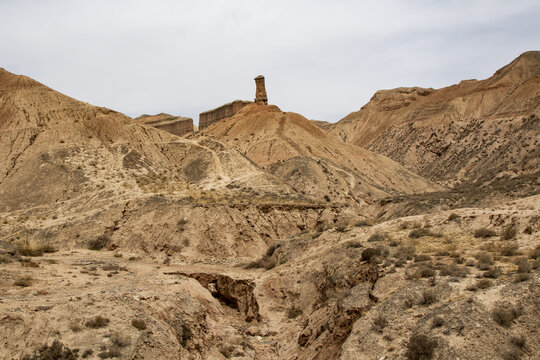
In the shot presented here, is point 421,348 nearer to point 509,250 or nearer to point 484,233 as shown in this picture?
point 509,250

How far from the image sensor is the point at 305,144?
62.7 m

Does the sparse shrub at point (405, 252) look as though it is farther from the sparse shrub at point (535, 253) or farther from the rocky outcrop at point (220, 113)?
the rocky outcrop at point (220, 113)

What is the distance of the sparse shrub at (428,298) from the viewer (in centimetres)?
1341

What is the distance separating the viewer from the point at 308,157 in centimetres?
5541

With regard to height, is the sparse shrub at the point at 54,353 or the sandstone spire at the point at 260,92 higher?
the sandstone spire at the point at 260,92

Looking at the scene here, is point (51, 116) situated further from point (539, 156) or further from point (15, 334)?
point (539, 156)

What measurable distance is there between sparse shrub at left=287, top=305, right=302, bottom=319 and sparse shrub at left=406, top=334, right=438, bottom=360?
765 cm

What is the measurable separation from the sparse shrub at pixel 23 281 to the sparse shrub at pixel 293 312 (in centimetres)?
888

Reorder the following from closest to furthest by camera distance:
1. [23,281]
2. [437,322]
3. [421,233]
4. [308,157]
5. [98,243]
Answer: [437,322]
[23,281]
[421,233]
[98,243]
[308,157]

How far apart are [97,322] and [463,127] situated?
76501mm

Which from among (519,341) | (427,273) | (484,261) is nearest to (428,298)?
(427,273)

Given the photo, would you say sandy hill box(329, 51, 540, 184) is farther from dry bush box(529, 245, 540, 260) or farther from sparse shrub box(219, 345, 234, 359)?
sparse shrub box(219, 345, 234, 359)

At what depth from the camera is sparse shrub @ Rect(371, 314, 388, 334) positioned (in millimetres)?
13422

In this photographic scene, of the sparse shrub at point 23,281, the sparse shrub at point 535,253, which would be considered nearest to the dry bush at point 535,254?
the sparse shrub at point 535,253
